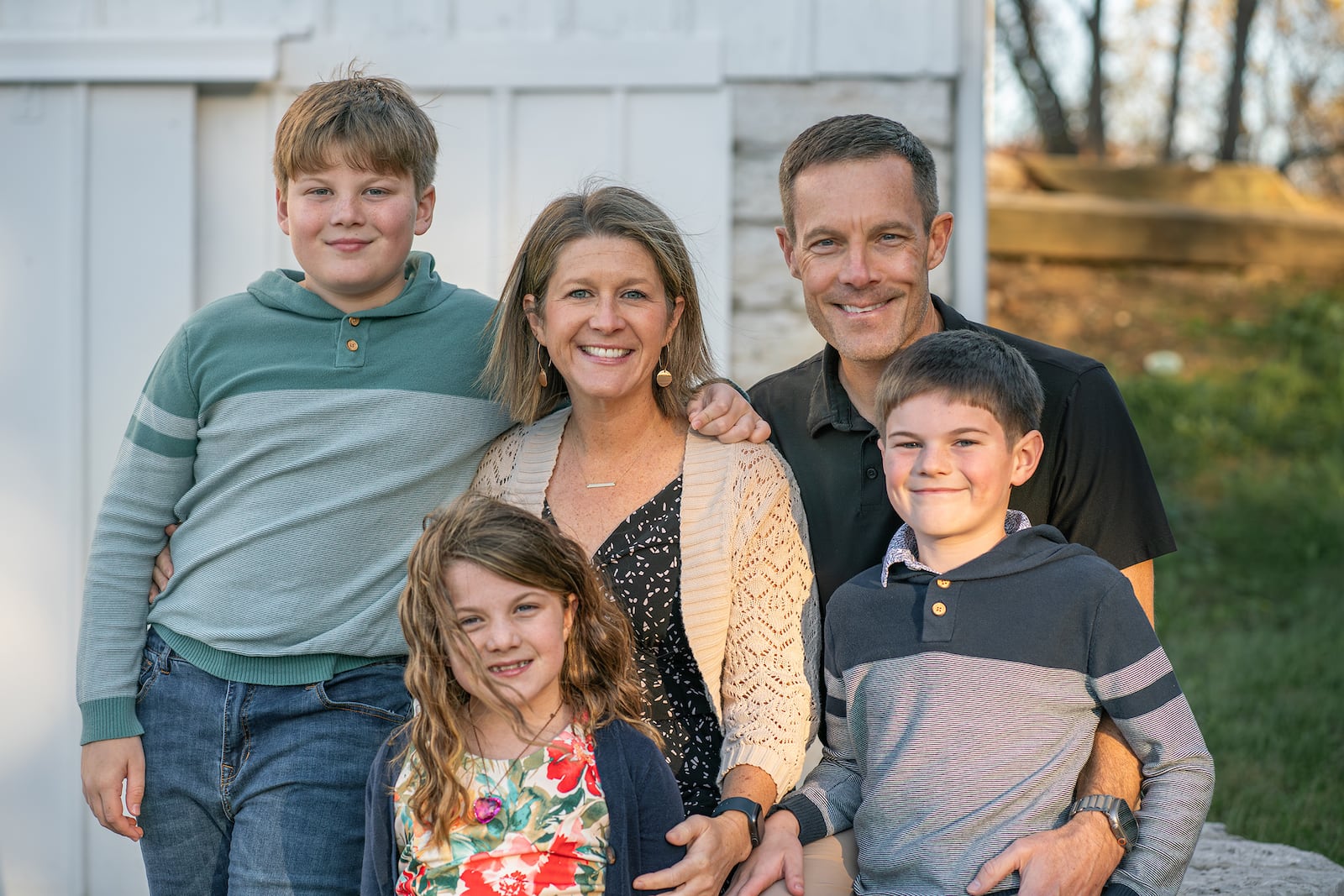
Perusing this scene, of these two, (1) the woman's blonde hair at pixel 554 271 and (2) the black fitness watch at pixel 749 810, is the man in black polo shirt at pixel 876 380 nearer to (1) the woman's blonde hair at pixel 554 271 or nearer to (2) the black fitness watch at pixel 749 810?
(1) the woman's blonde hair at pixel 554 271

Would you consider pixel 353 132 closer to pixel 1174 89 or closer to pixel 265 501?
pixel 265 501

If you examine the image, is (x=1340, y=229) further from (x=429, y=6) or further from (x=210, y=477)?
(x=210, y=477)

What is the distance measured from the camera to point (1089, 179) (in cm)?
845

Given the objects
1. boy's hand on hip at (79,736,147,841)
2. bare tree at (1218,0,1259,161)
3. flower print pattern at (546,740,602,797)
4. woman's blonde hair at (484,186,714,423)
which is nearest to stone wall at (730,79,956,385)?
woman's blonde hair at (484,186,714,423)

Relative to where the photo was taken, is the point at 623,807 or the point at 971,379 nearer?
the point at 623,807

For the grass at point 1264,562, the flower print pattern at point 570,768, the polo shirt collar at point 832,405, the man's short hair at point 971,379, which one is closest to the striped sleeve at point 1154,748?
the man's short hair at point 971,379

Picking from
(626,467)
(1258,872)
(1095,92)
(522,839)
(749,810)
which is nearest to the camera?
(522,839)

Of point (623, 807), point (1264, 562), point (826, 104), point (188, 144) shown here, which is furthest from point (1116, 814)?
point (1264, 562)

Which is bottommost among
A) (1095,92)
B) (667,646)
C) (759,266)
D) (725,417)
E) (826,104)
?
(667,646)

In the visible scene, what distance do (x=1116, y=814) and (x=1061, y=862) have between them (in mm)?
118

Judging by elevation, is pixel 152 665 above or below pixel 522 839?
above

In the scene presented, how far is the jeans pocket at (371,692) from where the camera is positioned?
226cm

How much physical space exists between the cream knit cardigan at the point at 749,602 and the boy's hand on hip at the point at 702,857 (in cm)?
15

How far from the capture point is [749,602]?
7.47 ft
